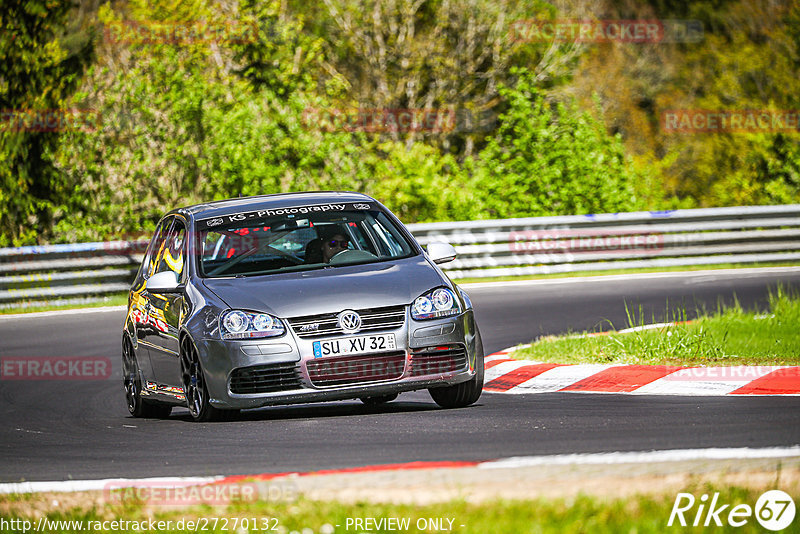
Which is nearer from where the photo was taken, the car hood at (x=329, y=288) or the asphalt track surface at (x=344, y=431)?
the asphalt track surface at (x=344, y=431)

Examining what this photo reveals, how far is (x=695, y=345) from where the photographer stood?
10758 mm

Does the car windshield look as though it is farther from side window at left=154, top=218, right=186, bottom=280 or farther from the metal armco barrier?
the metal armco barrier

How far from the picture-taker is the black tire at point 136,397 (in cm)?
1009

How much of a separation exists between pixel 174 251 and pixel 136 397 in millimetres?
1113

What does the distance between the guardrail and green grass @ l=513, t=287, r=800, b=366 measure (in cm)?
849

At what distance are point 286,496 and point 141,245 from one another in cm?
1439

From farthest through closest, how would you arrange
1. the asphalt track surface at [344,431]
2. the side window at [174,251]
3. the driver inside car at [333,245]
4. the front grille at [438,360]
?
the side window at [174,251]
the driver inside car at [333,245]
the front grille at [438,360]
the asphalt track surface at [344,431]

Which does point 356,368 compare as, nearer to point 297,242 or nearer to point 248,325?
point 248,325

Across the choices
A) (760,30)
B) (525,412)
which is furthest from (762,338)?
(760,30)

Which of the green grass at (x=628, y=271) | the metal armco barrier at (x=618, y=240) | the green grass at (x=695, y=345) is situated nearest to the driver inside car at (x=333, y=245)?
the green grass at (x=695, y=345)

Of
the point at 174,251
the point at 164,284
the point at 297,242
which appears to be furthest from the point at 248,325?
the point at 174,251

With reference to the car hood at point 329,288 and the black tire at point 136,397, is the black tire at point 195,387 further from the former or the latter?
the black tire at point 136,397

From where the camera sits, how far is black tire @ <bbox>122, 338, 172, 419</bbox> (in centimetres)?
1009

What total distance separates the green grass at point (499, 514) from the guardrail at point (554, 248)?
14.3 meters
